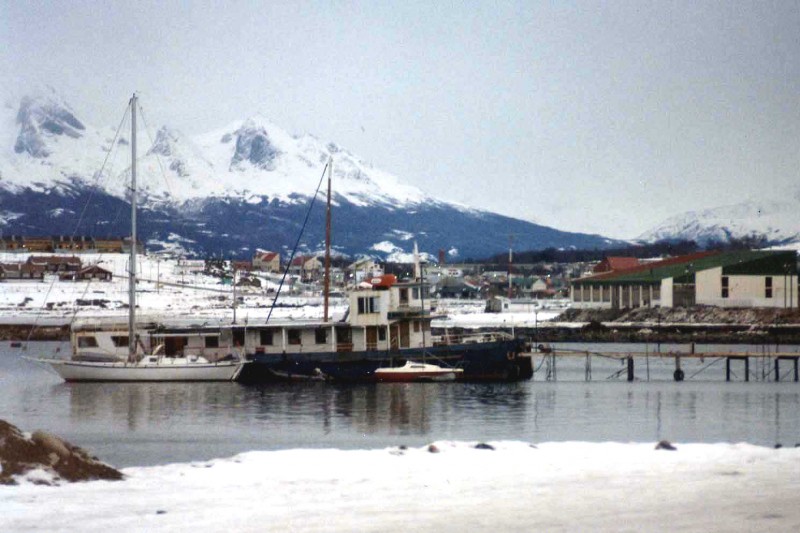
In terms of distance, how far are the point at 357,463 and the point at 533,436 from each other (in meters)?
8.61

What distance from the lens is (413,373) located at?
3803 centimetres

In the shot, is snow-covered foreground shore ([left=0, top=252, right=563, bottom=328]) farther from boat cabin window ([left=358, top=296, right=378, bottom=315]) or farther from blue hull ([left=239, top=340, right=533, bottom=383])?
boat cabin window ([left=358, top=296, right=378, bottom=315])

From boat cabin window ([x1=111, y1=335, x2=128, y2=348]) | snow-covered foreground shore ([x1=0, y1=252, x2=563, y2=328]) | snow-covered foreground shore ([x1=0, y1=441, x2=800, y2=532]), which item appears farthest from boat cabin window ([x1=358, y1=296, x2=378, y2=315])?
snow-covered foreground shore ([x1=0, y1=252, x2=563, y2=328])

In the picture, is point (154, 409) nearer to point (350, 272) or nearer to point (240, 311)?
point (240, 311)

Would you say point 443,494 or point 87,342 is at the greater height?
point 87,342

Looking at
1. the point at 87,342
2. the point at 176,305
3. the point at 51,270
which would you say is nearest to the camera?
the point at 87,342

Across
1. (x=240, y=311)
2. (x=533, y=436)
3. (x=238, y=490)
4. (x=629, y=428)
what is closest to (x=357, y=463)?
(x=238, y=490)

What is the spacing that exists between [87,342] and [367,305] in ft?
28.9

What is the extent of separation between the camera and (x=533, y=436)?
75.7 feet

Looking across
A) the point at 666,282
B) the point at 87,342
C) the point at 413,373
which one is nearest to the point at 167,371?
the point at 87,342

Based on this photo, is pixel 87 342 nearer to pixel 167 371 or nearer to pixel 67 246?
pixel 167 371

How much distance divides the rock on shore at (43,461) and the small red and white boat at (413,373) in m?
24.3

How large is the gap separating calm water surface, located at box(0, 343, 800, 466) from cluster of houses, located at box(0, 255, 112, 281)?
258 feet

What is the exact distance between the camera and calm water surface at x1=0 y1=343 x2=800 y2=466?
22719mm
